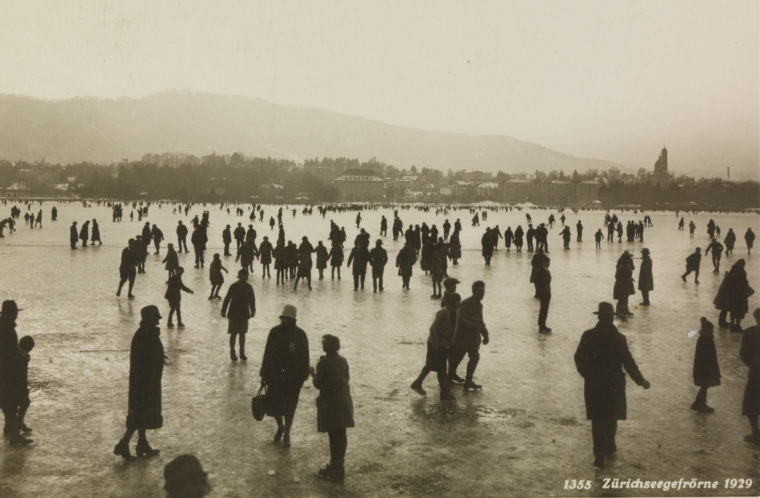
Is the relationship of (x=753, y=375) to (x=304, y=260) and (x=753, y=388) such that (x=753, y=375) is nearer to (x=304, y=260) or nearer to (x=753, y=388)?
A: (x=753, y=388)

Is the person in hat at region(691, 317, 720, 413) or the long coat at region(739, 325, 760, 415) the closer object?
the long coat at region(739, 325, 760, 415)

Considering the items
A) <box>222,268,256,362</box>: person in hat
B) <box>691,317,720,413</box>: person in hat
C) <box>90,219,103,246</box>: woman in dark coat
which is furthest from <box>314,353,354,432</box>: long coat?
<box>90,219,103,246</box>: woman in dark coat

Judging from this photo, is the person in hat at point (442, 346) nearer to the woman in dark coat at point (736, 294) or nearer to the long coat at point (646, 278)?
the woman in dark coat at point (736, 294)

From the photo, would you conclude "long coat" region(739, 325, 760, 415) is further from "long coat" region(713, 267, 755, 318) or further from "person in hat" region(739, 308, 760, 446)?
"long coat" region(713, 267, 755, 318)

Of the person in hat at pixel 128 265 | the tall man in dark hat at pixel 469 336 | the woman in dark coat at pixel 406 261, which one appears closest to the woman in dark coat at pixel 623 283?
the woman in dark coat at pixel 406 261

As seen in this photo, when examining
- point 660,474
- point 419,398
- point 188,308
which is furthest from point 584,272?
point 660,474

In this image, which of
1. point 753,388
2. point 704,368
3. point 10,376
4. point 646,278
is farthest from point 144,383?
point 646,278

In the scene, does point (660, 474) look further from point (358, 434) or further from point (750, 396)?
point (358, 434)

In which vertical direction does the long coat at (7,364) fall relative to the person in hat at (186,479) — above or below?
below
